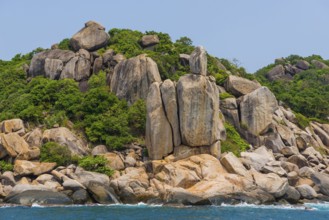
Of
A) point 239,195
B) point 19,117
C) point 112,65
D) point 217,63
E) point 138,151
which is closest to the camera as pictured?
point 239,195

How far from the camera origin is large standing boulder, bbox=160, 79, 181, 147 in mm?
45938

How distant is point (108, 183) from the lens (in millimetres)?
41156

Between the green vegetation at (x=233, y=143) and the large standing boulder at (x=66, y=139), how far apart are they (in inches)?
553

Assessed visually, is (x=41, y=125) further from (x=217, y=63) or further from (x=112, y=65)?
(x=217, y=63)

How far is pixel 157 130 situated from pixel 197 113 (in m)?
4.05

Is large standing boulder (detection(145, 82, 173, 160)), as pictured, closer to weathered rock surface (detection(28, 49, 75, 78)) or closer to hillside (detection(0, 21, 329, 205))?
hillside (detection(0, 21, 329, 205))

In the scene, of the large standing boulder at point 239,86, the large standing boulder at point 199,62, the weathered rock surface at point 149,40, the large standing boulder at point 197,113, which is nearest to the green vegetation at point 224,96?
the large standing boulder at point 239,86

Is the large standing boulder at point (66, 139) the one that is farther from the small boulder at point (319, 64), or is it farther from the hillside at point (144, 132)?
the small boulder at point (319, 64)

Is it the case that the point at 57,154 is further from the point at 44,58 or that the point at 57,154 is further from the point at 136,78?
the point at 44,58

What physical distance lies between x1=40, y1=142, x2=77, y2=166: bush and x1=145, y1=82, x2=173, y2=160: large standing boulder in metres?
7.22

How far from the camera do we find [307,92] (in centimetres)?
7356

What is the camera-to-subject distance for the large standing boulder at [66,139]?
4653 centimetres

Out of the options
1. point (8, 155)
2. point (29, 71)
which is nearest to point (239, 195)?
point (8, 155)

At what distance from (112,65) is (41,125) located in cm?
1250
